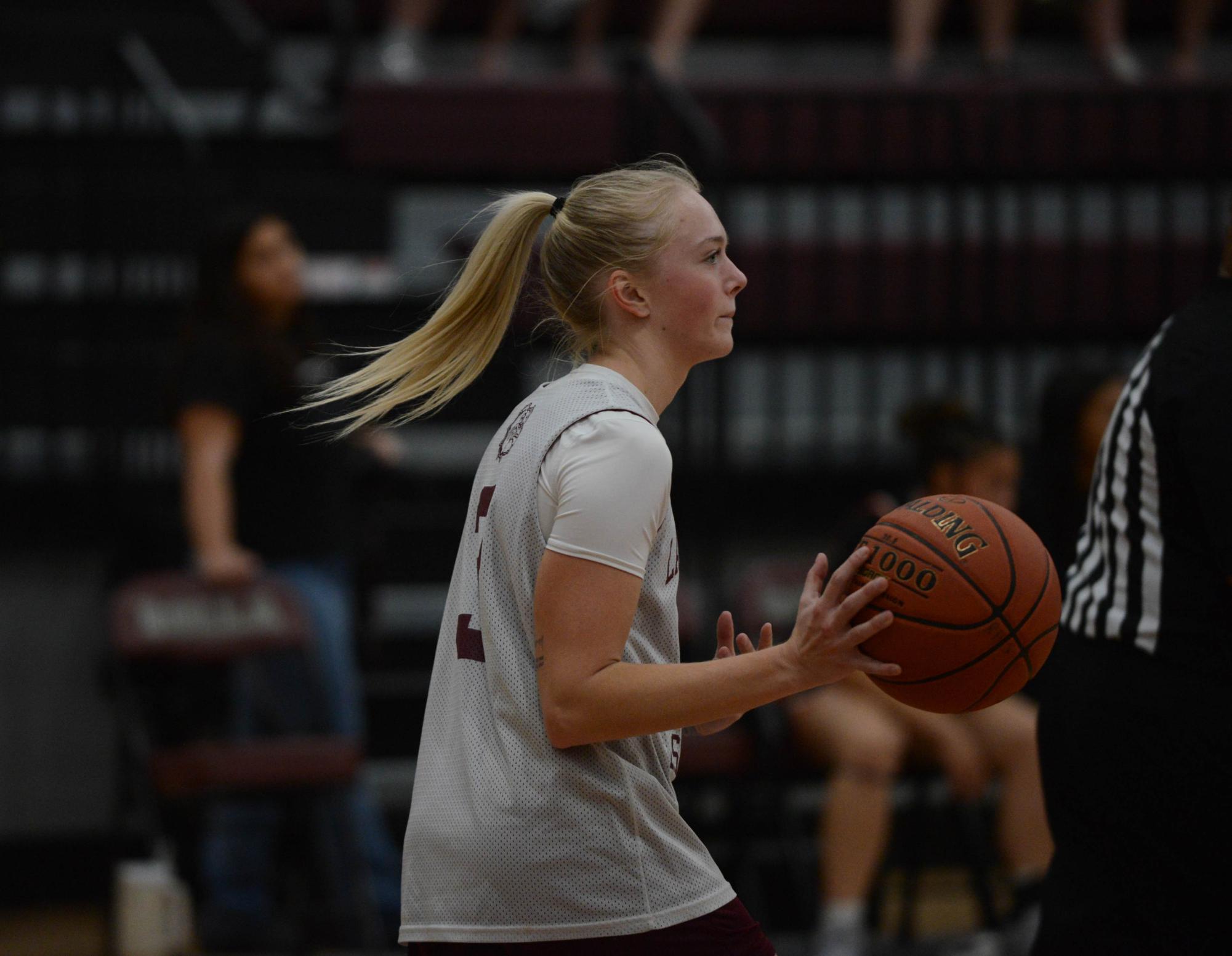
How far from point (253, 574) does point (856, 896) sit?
82.1 inches

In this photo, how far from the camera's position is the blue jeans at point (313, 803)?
5445mm

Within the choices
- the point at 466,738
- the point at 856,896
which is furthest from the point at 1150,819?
the point at 856,896

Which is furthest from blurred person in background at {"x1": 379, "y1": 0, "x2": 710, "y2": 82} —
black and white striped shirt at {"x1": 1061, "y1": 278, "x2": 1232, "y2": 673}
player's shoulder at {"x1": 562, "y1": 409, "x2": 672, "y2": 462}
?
player's shoulder at {"x1": 562, "y1": 409, "x2": 672, "y2": 462}

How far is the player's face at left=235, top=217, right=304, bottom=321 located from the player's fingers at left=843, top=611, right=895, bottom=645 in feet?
12.9

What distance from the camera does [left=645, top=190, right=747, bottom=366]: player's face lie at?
238cm

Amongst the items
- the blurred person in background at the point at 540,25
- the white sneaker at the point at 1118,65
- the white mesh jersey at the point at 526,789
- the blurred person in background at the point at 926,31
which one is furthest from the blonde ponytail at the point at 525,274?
the white sneaker at the point at 1118,65

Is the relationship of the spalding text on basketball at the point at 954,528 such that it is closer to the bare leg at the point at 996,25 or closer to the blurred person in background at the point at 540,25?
the blurred person in background at the point at 540,25

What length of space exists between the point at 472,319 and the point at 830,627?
0.77 metres

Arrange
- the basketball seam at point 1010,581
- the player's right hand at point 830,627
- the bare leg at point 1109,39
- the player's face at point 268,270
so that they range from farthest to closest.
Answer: the bare leg at point 1109,39 → the player's face at point 268,270 → the basketball seam at point 1010,581 → the player's right hand at point 830,627

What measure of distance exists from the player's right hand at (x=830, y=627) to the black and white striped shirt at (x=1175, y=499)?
767 mm

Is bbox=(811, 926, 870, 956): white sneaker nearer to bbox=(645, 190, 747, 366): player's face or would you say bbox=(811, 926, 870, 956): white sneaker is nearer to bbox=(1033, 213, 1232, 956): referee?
bbox=(1033, 213, 1232, 956): referee

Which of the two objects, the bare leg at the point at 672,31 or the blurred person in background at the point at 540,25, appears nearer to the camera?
the blurred person in background at the point at 540,25

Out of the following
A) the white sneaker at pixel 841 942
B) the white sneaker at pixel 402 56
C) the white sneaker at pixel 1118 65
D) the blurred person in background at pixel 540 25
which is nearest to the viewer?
the white sneaker at pixel 841 942

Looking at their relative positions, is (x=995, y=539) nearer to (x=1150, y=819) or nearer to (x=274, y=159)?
(x=1150, y=819)
